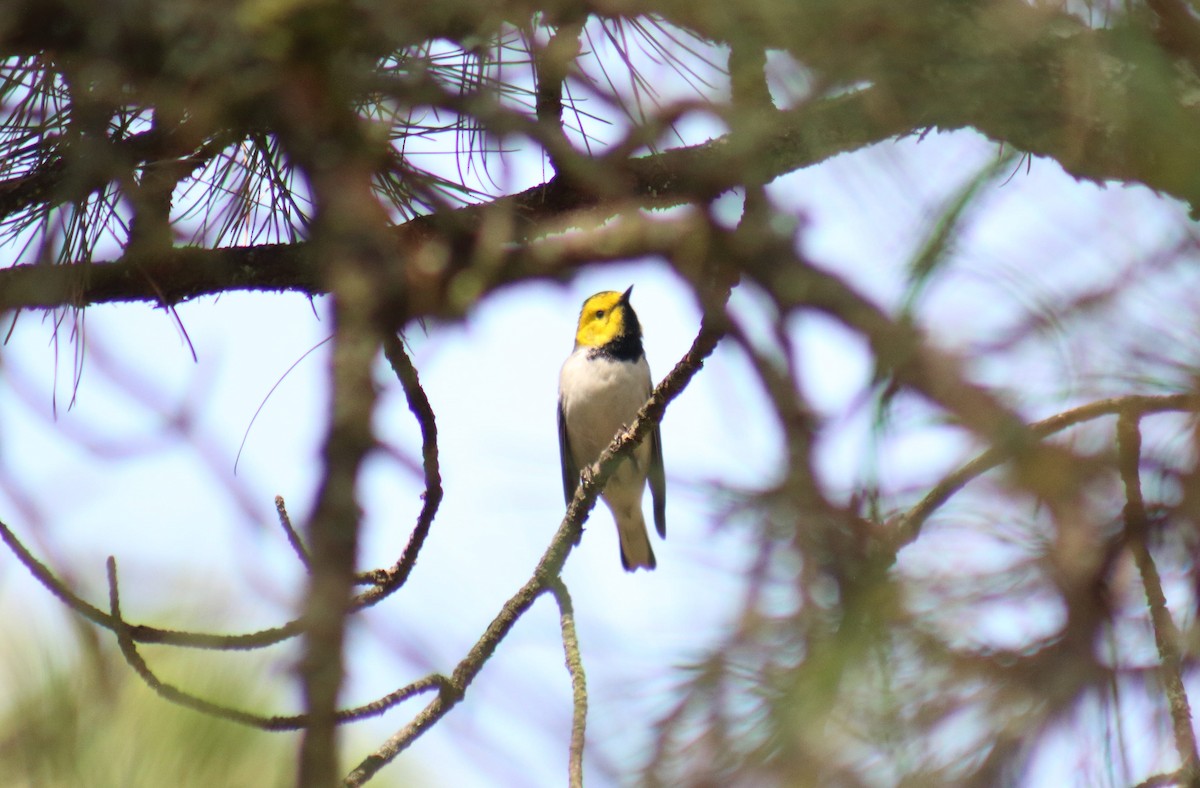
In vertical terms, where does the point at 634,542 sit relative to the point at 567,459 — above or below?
below

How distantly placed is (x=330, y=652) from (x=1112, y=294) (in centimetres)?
64

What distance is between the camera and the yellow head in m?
5.19

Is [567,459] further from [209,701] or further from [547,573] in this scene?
[209,701]

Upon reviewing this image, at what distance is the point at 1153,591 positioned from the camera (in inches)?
38.1

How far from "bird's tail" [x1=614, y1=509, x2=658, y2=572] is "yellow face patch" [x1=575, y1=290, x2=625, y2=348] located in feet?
3.02

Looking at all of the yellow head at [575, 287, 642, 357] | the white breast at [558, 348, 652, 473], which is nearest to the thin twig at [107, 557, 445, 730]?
the white breast at [558, 348, 652, 473]

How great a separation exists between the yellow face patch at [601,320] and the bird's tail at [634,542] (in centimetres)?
92

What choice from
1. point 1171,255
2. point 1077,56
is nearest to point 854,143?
point 1077,56

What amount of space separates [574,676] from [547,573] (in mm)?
337

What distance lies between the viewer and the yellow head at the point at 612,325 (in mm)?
5188

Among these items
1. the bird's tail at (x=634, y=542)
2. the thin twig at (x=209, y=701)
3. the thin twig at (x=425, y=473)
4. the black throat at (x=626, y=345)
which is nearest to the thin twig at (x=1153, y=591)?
the thin twig at (x=425, y=473)

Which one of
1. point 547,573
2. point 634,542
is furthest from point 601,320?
point 547,573

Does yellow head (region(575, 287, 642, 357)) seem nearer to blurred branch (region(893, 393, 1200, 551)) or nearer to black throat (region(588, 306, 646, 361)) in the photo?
black throat (region(588, 306, 646, 361))

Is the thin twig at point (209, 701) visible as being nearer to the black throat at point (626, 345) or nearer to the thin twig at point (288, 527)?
the thin twig at point (288, 527)
